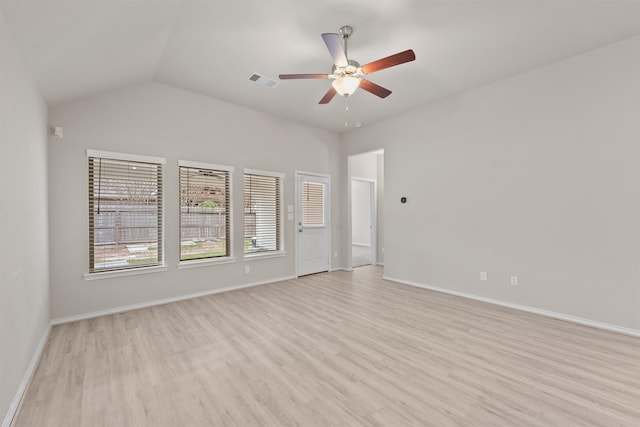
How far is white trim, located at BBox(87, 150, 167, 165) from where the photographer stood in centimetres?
355

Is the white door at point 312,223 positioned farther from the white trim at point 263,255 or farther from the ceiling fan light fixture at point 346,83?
Result: the ceiling fan light fixture at point 346,83

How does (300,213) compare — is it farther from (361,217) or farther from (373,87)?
(361,217)

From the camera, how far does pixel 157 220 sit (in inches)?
160

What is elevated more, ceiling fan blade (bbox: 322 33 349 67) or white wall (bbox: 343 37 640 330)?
ceiling fan blade (bbox: 322 33 349 67)

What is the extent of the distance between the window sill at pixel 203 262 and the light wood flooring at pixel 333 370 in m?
0.72

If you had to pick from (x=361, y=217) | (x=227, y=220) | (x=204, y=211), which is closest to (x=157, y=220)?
(x=204, y=211)

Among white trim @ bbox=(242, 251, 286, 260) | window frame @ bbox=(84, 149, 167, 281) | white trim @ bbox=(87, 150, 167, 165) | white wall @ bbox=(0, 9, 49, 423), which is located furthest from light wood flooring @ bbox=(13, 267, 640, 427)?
white trim @ bbox=(87, 150, 167, 165)

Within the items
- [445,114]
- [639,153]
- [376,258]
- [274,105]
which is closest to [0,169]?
[274,105]

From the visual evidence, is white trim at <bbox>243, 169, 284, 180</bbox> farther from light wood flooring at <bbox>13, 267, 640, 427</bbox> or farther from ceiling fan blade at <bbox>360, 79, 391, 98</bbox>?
ceiling fan blade at <bbox>360, 79, 391, 98</bbox>

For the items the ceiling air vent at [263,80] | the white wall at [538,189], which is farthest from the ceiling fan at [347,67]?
the white wall at [538,189]

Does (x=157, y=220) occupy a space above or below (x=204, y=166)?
below

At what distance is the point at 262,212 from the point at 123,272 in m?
2.31

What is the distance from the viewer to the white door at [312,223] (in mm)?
5754

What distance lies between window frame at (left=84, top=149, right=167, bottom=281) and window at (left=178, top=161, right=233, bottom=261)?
0.88ft
